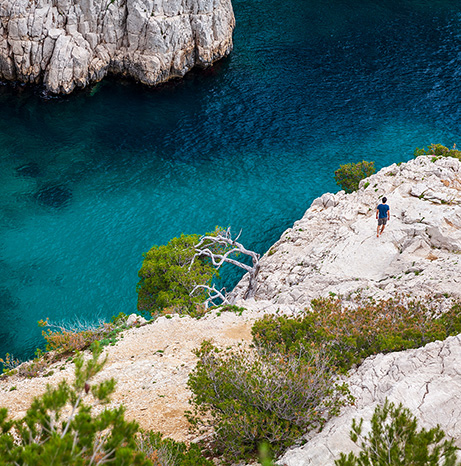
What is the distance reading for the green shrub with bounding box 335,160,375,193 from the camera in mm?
44531

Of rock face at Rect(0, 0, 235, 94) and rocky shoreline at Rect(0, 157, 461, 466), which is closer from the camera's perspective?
rocky shoreline at Rect(0, 157, 461, 466)

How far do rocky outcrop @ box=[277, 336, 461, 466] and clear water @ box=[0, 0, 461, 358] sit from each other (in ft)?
83.2

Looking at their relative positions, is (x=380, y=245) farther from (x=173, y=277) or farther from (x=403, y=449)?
(x=403, y=449)

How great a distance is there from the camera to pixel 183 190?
5041 cm

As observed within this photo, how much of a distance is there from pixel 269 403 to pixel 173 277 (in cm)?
1738

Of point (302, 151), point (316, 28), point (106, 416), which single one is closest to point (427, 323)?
point (106, 416)

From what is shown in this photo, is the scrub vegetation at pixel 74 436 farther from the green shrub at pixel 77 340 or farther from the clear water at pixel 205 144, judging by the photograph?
the clear water at pixel 205 144

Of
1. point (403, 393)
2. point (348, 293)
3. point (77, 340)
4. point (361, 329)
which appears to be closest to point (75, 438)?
point (403, 393)

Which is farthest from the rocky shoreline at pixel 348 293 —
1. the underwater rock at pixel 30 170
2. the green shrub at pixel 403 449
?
the underwater rock at pixel 30 170

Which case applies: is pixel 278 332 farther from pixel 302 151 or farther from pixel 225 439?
pixel 302 151

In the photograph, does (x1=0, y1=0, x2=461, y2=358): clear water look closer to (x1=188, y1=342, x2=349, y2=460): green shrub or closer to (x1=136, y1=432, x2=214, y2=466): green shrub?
(x1=136, y1=432, x2=214, y2=466): green shrub

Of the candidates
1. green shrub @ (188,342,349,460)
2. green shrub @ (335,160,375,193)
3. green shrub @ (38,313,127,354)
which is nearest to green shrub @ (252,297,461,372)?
green shrub @ (188,342,349,460)

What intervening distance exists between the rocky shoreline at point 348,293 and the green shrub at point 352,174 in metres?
4.73

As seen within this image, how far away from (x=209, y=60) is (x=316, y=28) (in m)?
20.5
